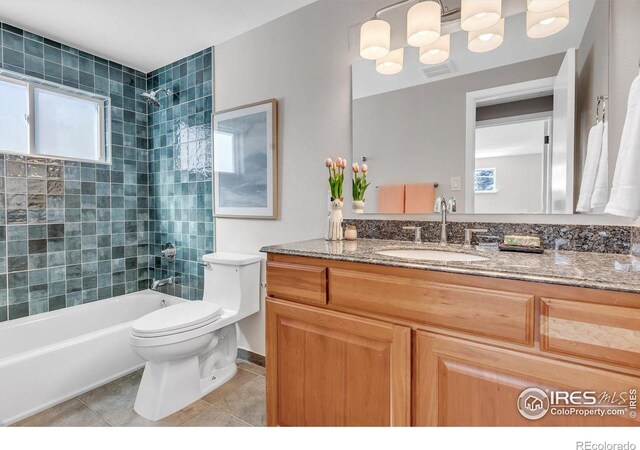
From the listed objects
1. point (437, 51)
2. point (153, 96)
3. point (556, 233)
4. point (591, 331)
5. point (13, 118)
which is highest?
point (153, 96)

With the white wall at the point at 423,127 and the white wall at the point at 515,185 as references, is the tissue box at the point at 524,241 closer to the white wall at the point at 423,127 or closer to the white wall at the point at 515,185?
the white wall at the point at 515,185

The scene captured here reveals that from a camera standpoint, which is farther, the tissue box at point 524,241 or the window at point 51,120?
the window at point 51,120

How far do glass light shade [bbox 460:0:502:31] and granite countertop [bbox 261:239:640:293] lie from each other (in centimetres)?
95

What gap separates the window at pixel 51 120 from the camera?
89.3 inches

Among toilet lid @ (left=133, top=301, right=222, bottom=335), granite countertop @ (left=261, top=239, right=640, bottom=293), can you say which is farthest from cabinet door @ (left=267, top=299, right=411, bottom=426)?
toilet lid @ (left=133, top=301, right=222, bottom=335)

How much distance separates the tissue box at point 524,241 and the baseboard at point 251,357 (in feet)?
5.67

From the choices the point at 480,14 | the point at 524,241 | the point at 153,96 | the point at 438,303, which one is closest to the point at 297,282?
the point at 438,303

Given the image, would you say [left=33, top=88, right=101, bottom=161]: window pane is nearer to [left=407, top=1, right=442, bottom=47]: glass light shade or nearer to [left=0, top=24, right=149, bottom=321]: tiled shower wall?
[left=0, top=24, right=149, bottom=321]: tiled shower wall

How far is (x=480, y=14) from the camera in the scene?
4.46 feet

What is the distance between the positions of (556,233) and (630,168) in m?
0.44

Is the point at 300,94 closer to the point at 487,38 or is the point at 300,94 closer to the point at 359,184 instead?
the point at 359,184

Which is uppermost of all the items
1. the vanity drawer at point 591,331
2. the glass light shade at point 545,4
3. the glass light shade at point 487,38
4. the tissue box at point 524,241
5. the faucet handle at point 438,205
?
the glass light shade at point 545,4

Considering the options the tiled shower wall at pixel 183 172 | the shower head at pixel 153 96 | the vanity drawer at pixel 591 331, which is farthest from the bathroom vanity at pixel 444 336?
the shower head at pixel 153 96

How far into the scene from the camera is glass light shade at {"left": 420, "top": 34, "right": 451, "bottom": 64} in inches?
62.2
